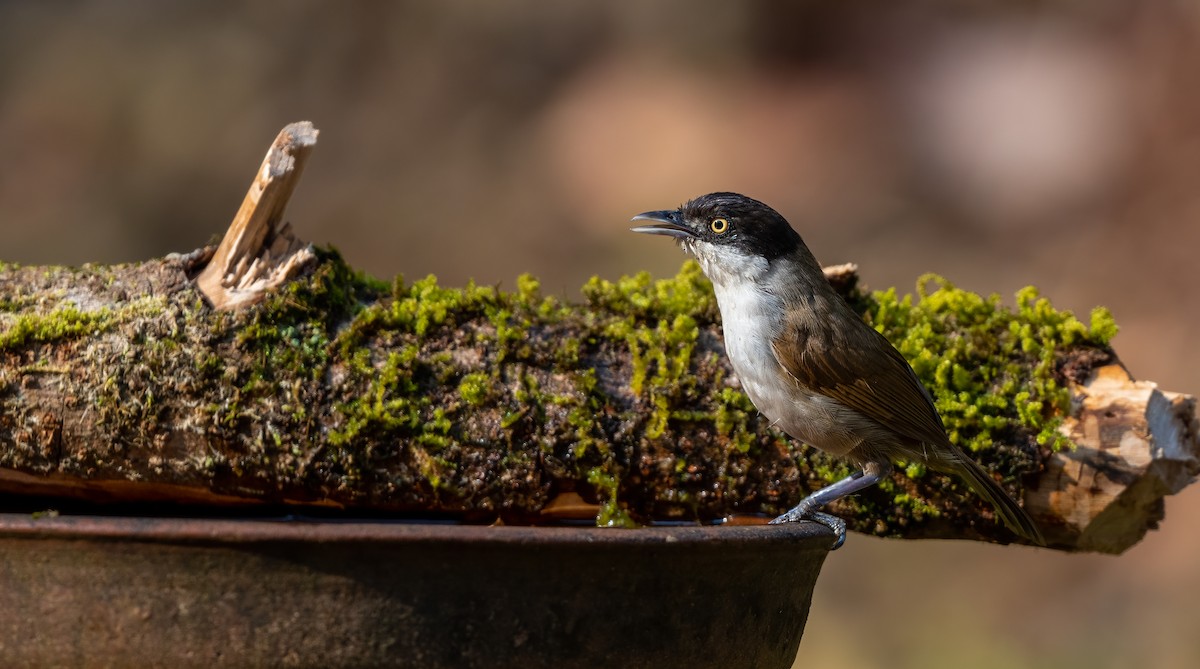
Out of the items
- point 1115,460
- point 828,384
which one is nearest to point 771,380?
point 828,384

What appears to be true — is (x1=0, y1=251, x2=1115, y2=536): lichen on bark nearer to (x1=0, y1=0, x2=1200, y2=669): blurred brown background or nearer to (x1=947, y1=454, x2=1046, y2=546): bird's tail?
(x1=947, y1=454, x2=1046, y2=546): bird's tail

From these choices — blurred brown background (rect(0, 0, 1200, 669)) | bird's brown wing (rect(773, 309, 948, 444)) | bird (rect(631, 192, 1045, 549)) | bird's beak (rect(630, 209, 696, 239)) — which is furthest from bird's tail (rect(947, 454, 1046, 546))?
blurred brown background (rect(0, 0, 1200, 669))

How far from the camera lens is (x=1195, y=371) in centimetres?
743

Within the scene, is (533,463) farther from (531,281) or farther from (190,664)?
(190,664)

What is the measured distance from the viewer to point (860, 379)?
3254mm

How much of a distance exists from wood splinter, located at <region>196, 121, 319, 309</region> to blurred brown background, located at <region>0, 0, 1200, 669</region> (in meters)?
5.57

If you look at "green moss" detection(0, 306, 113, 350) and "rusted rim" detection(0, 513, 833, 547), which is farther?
"green moss" detection(0, 306, 113, 350)

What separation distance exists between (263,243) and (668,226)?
4.26 feet

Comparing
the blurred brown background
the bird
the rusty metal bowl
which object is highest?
the blurred brown background

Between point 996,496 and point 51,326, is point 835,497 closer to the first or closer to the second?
point 996,496

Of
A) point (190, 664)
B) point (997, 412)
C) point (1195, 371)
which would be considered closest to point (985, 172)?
point (1195, 371)

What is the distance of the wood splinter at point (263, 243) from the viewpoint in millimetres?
3141

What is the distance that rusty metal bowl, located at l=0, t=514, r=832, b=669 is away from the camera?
207cm

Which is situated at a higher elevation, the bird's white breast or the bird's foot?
the bird's white breast
